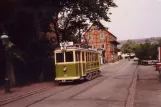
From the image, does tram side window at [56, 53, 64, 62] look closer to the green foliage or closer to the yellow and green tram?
the yellow and green tram

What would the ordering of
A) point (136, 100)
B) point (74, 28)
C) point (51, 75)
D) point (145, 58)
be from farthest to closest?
point (145, 58)
point (74, 28)
point (51, 75)
point (136, 100)

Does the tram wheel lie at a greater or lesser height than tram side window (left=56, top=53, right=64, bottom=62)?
lesser

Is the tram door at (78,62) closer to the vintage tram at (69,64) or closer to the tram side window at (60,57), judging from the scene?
the vintage tram at (69,64)

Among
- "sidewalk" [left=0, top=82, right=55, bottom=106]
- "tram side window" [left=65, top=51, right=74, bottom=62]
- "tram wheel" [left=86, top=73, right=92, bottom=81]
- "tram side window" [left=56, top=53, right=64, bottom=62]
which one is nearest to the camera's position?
"sidewalk" [left=0, top=82, right=55, bottom=106]

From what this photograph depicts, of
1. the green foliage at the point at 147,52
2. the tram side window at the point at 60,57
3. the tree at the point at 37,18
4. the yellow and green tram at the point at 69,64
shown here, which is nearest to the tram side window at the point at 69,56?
the yellow and green tram at the point at 69,64

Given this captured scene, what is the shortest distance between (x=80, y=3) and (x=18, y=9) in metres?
8.40

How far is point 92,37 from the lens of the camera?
3593 inches

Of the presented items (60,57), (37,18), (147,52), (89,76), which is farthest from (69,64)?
(147,52)

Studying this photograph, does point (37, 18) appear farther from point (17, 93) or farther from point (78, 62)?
point (17, 93)

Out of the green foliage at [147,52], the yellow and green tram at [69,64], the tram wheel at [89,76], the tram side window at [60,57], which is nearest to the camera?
the yellow and green tram at [69,64]

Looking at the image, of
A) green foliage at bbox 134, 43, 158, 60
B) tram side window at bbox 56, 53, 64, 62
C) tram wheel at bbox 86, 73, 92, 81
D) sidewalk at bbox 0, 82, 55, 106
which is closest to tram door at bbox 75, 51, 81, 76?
tram side window at bbox 56, 53, 64, 62

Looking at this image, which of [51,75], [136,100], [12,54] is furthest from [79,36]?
[136,100]

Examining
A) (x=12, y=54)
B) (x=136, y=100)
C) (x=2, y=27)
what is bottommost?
(x=136, y=100)

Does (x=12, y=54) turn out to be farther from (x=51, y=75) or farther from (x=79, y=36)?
(x=79, y=36)
